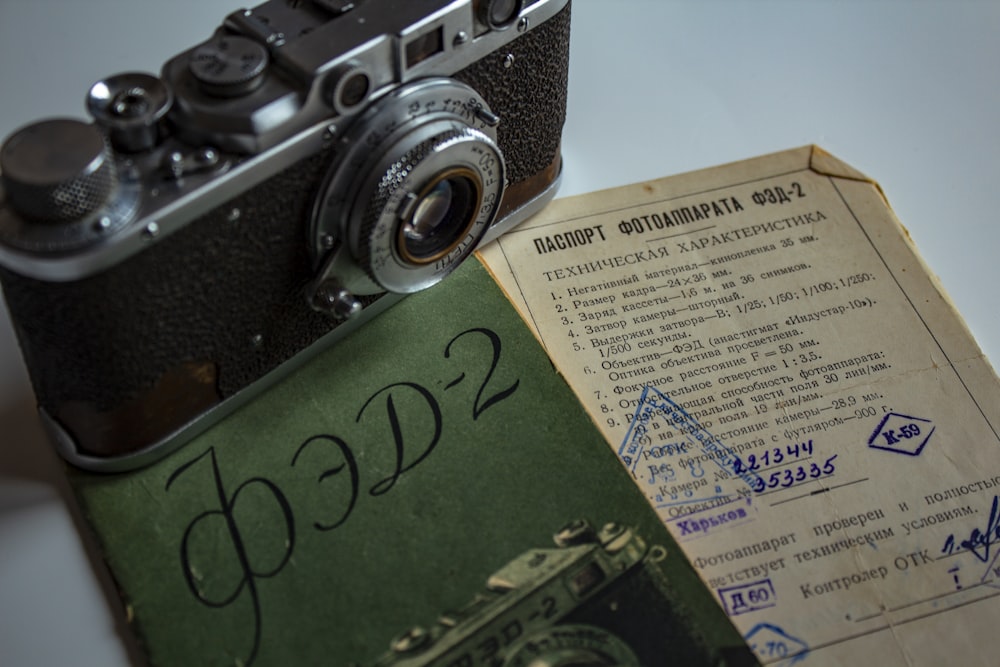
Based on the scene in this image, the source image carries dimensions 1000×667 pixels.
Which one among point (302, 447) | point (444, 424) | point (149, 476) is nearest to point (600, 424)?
point (444, 424)

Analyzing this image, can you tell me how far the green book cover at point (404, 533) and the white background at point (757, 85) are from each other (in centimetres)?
21

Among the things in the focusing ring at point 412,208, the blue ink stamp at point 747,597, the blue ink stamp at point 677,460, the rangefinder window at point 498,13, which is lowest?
the blue ink stamp at point 747,597

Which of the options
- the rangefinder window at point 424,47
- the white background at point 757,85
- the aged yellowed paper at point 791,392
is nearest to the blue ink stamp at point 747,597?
the aged yellowed paper at point 791,392

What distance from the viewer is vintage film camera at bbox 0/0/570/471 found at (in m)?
0.58

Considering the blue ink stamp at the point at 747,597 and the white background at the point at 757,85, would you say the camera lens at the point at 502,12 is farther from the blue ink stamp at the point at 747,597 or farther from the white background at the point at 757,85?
the blue ink stamp at the point at 747,597

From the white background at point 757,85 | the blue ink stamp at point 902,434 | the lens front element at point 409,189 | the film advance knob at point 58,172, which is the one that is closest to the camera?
the film advance knob at point 58,172

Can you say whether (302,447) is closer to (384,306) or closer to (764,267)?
(384,306)

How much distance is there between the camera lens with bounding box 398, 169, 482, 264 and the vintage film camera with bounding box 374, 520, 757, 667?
0.23 m

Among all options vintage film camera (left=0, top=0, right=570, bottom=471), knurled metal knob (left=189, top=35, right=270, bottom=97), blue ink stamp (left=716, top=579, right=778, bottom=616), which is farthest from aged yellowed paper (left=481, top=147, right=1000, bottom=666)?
knurled metal knob (left=189, top=35, right=270, bottom=97)

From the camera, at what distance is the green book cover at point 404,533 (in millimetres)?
673

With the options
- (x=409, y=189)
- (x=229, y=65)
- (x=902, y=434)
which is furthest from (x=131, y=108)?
(x=902, y=434)

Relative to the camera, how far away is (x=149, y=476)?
73 cm

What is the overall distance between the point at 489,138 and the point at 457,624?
1.09 ft
